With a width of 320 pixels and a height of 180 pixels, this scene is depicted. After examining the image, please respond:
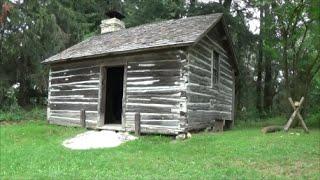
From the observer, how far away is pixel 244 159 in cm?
1237

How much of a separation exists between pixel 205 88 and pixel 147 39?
3.14m

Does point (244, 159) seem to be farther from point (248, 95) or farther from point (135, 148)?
point (248, 95)

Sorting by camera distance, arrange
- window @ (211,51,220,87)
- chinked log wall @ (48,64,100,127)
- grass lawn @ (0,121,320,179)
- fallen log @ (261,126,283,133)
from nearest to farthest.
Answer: grass lawn @ (0,121,320,179), fallen log @ (261,126,283,133), chinked log wall @ (48,64,100,127), window @ (211,51,220,87)

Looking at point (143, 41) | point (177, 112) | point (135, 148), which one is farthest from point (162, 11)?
point (135, 148)

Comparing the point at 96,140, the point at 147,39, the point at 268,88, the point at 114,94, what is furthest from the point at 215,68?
the point at 268,88

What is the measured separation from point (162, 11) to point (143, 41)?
552 inches

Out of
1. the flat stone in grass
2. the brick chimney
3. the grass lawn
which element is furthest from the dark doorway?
the grass lawn

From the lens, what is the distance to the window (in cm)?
1956

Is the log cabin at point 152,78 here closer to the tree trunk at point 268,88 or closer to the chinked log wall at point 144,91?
the chinked log wall at point 144,91

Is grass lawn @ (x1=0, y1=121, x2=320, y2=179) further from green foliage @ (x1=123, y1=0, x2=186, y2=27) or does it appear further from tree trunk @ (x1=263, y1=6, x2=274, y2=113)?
tree trunk @ (x1=263, y1=6, x2=274, y2=113)

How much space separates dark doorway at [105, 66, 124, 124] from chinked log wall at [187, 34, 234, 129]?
4.93 metres

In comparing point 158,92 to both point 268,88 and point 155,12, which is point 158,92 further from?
point 268,88

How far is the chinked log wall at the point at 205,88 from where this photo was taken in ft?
55.8

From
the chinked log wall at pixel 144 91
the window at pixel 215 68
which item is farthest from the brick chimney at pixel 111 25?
the window at pixel 215 68
